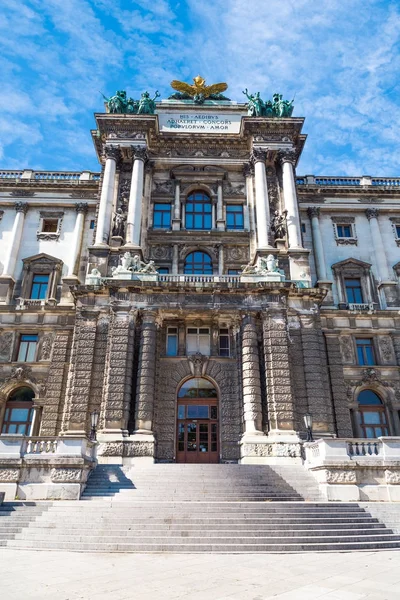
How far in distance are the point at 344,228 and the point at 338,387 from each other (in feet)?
46.5

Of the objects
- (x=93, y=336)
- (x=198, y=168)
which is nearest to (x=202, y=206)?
(x=198, y=168)

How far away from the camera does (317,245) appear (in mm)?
35438

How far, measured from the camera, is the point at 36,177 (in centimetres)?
3772

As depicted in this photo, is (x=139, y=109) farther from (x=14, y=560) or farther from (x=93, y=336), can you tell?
(x=14, y=560)

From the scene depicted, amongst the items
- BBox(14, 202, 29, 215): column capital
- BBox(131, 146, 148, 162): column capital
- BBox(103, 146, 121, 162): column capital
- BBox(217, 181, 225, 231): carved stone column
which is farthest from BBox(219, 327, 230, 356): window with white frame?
BBox(14, 202, 29, 215): column capital

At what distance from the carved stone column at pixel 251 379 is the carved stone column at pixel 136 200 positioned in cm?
1007

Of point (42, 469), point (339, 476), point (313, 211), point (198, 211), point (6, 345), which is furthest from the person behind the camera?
point (313, 211)

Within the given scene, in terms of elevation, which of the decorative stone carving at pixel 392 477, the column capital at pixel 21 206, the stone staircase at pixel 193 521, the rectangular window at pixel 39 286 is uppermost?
the column capital at pixel 21 206

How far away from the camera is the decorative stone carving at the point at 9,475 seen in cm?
1777

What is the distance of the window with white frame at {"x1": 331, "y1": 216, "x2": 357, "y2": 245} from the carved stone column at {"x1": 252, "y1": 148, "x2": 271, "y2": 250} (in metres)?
7.65

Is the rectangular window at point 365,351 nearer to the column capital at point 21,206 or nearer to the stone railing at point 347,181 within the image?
the stone railing at point 347,181

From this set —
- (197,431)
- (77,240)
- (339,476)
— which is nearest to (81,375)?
(197,431)

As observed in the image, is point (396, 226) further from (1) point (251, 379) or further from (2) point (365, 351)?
(1) point (251, 379)

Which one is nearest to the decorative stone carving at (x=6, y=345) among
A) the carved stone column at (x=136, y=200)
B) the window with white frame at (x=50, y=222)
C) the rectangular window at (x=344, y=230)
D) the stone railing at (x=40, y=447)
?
the window with white frame at (x=50, y=222)
